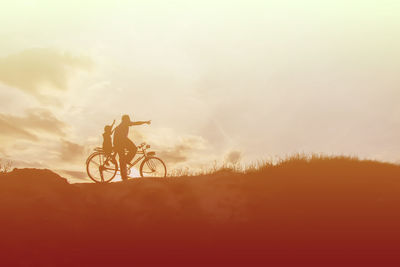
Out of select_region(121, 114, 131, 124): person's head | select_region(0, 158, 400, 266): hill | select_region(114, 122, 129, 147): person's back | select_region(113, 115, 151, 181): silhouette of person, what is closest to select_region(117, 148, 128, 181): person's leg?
select_region(113, 115, 151, 181): silhouette of person

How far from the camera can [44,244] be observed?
9.10 metres

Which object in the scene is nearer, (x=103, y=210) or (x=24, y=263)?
(x=24, y=263)

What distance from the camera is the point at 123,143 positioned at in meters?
14.1

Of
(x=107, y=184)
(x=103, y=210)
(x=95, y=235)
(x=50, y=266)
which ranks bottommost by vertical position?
(x=50, y=266)

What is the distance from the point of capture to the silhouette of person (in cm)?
1409

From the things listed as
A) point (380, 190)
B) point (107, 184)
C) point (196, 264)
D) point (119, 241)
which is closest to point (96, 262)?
point (119, 241)

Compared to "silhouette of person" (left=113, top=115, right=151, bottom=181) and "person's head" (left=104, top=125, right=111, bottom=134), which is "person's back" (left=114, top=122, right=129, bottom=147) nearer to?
"silhouette of person" (left=113, top=115, right=151, bottom=181)

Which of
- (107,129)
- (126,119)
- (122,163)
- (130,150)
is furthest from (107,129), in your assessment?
(122,163)

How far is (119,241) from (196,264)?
2.02 m

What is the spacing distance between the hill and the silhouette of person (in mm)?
2127

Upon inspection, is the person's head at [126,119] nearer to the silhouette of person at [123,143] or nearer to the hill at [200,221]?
the silhouette of person at [123,143]

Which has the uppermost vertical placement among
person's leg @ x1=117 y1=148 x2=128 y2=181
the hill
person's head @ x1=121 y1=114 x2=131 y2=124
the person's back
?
person's head @ x1=121 y1=114 x2=131 y2=124

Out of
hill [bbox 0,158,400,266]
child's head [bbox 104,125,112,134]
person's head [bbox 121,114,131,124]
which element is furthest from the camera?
person's head [bbox 121,114,131,124]

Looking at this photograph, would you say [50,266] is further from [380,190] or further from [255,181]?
[380,190]
